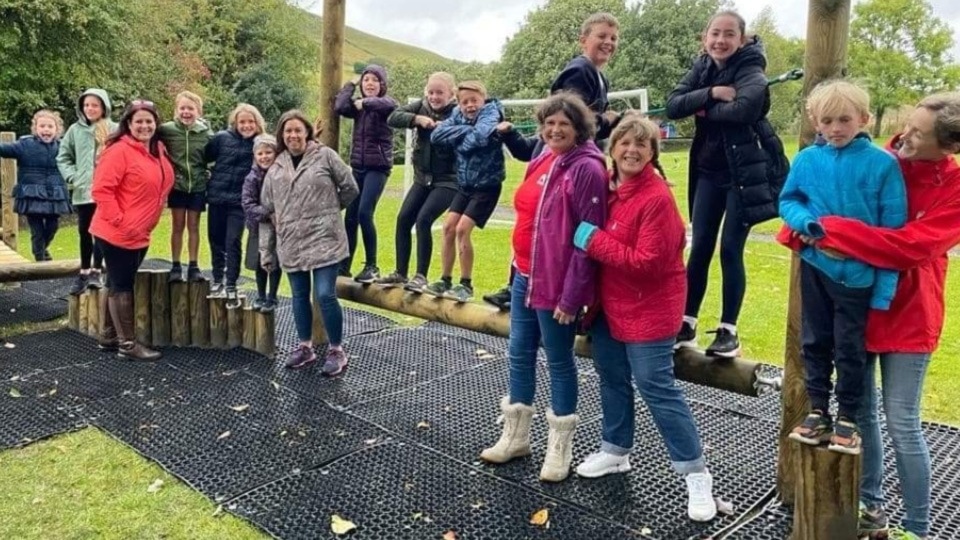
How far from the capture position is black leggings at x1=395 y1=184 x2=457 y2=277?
5.29 meters

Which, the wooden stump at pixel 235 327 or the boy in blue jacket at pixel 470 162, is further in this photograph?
the wooden stump at pixel 235 327

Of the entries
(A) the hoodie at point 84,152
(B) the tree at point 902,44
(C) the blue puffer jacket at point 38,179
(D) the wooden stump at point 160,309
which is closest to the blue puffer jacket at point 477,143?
(D) the wooden stump at point 160,309

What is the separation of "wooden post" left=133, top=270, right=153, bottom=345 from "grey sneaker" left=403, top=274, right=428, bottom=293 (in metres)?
2.22

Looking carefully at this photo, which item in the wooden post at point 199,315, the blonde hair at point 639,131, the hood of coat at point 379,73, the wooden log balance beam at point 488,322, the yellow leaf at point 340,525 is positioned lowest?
the yellow leaf at point 340,525

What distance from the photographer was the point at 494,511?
3.58 meters

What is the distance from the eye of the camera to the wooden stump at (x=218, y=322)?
20.1 feet

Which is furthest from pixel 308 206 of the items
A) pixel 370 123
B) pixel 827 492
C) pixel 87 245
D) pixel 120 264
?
pixel 827 492

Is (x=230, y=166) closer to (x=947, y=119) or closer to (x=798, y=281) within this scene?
(x=798, y=281)

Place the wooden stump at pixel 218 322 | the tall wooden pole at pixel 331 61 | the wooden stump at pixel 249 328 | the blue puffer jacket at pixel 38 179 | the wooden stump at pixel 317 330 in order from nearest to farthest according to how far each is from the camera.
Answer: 1. the tall wooden pole at pixel 331 61
2. the wooden stump at pixel 249 328
3. the wooden stump at pixel 218 322
4. the wooden stump at pixel 317 330
5. the blue puffer jacket at pixel 38 179

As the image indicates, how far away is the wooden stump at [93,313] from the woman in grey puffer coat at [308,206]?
77.5 inches

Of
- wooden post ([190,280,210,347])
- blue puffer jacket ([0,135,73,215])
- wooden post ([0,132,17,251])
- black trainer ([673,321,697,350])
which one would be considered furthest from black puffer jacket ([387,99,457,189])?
wooden post ([0,132,17,251])

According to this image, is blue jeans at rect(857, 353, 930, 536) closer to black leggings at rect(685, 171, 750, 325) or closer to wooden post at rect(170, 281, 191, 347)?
black leggings at rect(685, 171, 750, 325)

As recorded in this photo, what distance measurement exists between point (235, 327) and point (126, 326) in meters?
0.77

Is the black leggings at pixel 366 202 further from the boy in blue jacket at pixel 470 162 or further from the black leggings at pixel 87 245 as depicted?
the black leggings at pixel 87 245
